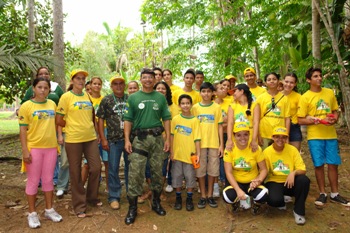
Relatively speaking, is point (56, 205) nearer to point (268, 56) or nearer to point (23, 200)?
point (23, 200)

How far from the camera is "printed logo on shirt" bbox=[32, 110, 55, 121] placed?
4.03 metres

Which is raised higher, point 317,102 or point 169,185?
point 317,102

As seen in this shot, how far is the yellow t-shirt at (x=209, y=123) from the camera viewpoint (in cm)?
472

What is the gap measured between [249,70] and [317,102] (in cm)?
126

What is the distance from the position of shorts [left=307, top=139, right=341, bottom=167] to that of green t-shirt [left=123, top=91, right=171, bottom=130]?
247cm

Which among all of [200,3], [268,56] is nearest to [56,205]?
[200,3]

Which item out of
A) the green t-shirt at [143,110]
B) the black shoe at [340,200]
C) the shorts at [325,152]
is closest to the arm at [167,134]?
the green t-shirt at [143,110]

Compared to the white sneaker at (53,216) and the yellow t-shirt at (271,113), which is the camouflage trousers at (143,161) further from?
the yellow t-shirt at (271,113)

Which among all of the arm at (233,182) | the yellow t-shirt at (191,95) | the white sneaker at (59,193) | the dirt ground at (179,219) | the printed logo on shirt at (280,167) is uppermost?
the yellow t-shirt at (191,95)

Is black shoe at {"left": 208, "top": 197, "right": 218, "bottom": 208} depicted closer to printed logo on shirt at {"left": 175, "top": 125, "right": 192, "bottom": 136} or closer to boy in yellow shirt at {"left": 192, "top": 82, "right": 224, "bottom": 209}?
boy in yellow shirt at {"left": 192, "top": 82, "right": 224, "bottom": 209}

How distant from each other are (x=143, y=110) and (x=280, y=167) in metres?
2.11

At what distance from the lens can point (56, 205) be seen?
4.75 m

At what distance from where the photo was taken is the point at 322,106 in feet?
15.4

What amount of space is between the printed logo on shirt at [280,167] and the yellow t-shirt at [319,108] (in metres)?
0.79
